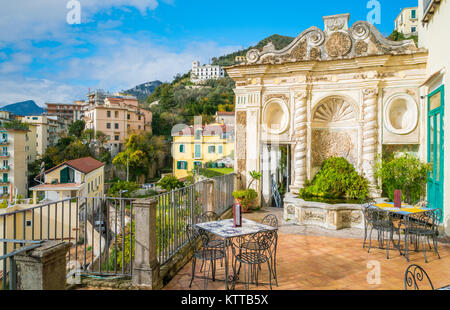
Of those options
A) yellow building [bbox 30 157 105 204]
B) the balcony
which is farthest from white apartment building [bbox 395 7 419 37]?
yellow building [bbox 30 157 105 204]

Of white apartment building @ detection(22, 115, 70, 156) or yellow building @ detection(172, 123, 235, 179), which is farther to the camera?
white apartment building @ detection(22, 115, 70, 156)

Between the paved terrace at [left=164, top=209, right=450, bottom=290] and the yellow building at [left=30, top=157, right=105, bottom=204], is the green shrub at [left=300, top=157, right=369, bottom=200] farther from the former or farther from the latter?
the yellow building at [left=30, top=157, right=105, bottom=204]

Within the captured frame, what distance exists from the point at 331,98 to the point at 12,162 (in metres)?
39.5

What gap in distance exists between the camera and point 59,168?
2630 cm

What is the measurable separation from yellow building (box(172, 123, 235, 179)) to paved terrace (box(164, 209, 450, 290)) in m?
25.1

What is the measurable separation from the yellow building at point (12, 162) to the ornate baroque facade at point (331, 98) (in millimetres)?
35669

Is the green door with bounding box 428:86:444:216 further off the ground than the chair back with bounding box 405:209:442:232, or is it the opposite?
the green door with bounding box 428:86:444:216

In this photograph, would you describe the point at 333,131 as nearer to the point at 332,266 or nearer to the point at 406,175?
the point at 406,175

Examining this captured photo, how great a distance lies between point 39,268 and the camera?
6.63 ft

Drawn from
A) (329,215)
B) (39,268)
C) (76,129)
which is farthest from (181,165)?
(39,268)

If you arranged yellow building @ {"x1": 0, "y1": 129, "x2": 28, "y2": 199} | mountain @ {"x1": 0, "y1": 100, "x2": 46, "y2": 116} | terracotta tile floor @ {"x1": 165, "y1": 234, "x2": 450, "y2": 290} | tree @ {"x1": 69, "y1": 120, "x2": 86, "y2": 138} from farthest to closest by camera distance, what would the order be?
mountain @ {"x1": 0, "y1": 100, "x2": 46, "y2": 116} < tree @ {"x1": 69, "y1": 120, "x2": 86, "y2": 138} < yellow building @ {"x1": 0, "y1": 129, "x2": 28, "y2": 199} < terracotta tile floor @ {"x1": 165, "y1": 234, "x2": 450, "y2": 290}

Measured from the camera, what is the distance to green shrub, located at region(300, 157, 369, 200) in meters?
8.42
